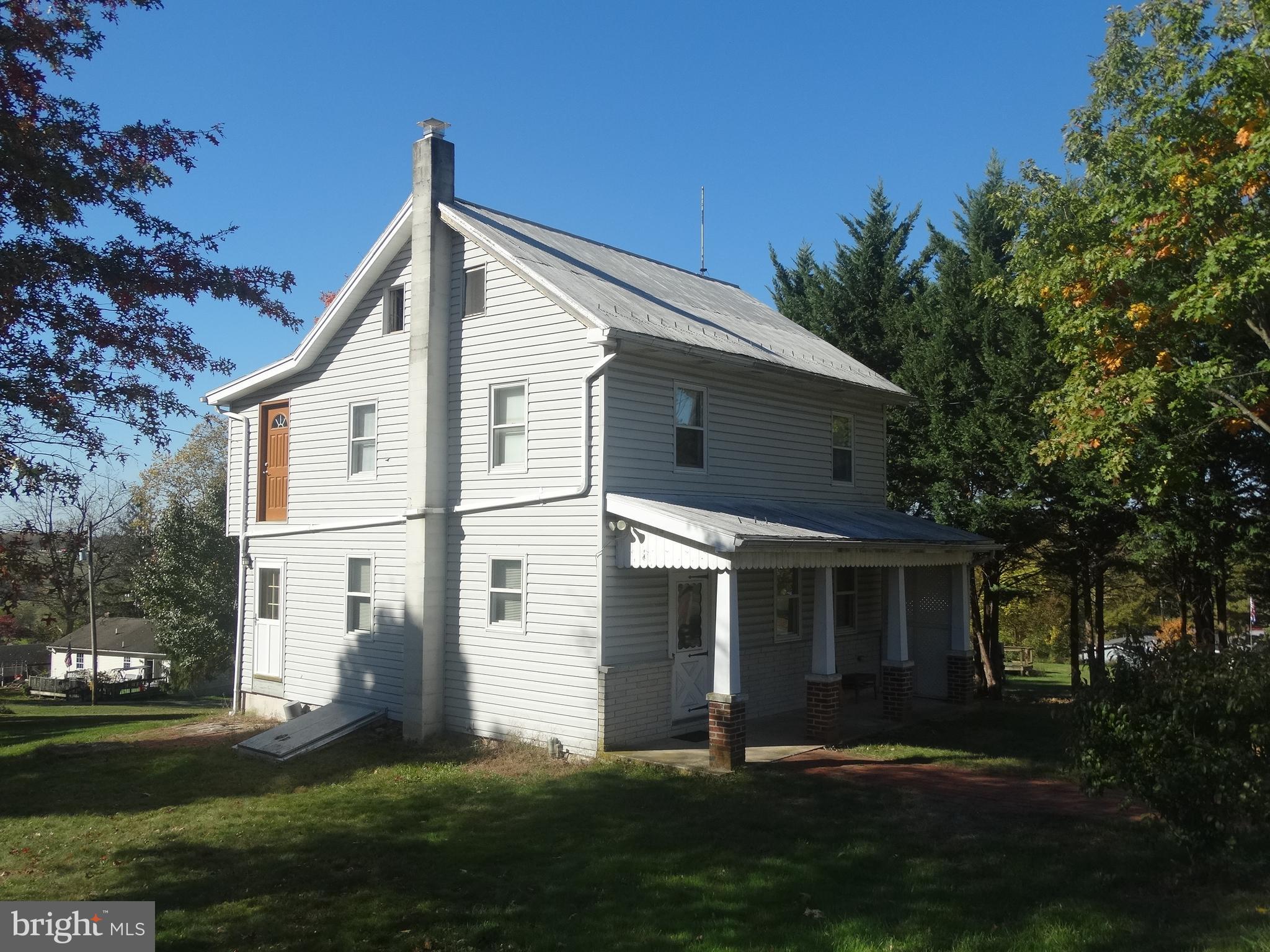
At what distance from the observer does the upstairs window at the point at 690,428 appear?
14711 millimetres

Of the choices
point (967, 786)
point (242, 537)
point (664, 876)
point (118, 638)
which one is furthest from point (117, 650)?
point (664, 876)

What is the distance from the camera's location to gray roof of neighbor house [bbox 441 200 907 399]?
14.2 m

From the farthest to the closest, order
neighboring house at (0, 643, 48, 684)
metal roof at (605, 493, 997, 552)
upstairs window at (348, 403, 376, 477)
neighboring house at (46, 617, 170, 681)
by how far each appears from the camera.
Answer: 1. neighboring house at (0, 643, 48, 684)
2. neighboring house at (46, 617, 170, 681)
3. upstairs window at (348, 403, 376, 477)
4. metal roof at (605, 493, 997, 552)

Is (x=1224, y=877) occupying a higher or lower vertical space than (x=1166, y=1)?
lower

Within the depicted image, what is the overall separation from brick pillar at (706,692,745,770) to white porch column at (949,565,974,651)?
23.3 feet

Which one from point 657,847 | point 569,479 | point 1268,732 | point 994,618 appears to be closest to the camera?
point 1268,732

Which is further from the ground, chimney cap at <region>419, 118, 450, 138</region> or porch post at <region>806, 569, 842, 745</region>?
chimney cap at <region>419, 118, 450, 138</region>

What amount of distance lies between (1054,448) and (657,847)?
35.1ft

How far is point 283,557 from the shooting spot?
18.6m

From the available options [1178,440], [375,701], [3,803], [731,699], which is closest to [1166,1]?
[1178,440]

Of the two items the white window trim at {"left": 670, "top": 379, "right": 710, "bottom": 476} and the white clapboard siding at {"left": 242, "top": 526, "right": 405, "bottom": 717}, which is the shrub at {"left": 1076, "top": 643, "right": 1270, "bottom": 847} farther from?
the white clapboard siding at {"left": 242, "top": 526, "right": 405, "bottom": 717}

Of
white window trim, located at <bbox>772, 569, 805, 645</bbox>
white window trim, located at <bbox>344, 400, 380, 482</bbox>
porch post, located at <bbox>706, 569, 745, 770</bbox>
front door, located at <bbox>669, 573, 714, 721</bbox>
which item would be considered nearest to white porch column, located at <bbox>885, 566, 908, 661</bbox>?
white window trim, located at <bbox>772, 569, 805, 645</bbox>

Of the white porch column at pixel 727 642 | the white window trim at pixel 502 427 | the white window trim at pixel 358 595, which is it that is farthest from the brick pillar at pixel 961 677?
the white window trim at pixel 358 595

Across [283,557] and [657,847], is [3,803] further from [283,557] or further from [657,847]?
[657,847]
